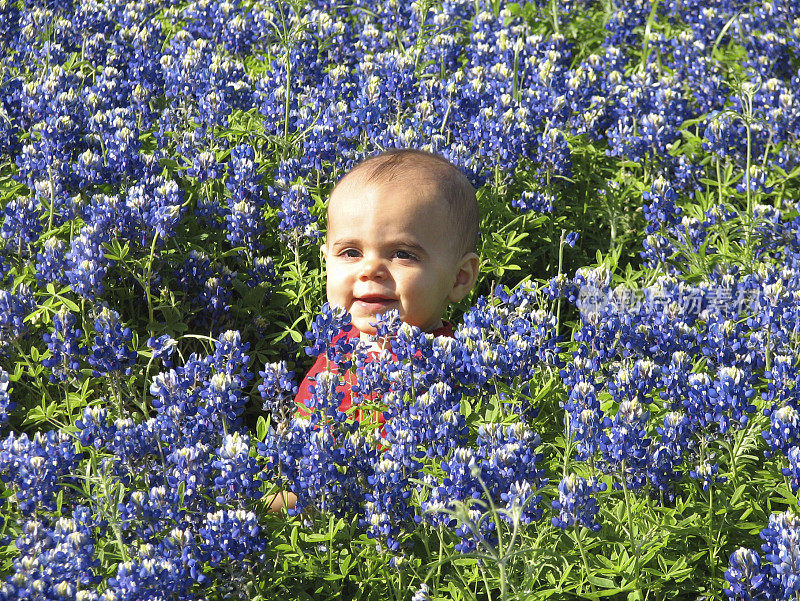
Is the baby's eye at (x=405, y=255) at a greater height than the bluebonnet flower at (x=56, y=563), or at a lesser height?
greater

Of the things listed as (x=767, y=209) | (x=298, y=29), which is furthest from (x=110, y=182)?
(x=767, y=209)

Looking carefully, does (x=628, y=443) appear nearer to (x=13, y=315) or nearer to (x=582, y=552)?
(x=582, y=552)

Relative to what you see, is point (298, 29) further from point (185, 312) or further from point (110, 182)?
point (185, 312)

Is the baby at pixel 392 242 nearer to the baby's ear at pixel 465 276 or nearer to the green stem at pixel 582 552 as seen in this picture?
the baby's ear at pixel 465 276

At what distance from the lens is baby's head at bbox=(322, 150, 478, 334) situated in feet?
13.6

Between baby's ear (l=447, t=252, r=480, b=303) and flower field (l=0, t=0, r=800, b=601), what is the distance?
293mm

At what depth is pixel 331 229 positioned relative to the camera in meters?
4.27

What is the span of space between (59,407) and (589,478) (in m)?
1.99

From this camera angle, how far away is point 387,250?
4164mm

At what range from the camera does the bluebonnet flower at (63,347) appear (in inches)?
153

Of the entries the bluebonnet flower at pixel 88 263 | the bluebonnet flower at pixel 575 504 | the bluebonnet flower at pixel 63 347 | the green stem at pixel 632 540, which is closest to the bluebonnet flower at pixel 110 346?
the bluebonnet flower at pixel 63 347

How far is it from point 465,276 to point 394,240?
0.46 metres

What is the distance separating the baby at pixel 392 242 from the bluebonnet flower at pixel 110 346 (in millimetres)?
696

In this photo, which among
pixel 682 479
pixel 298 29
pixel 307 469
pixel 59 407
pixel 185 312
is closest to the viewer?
pixel 307 469
